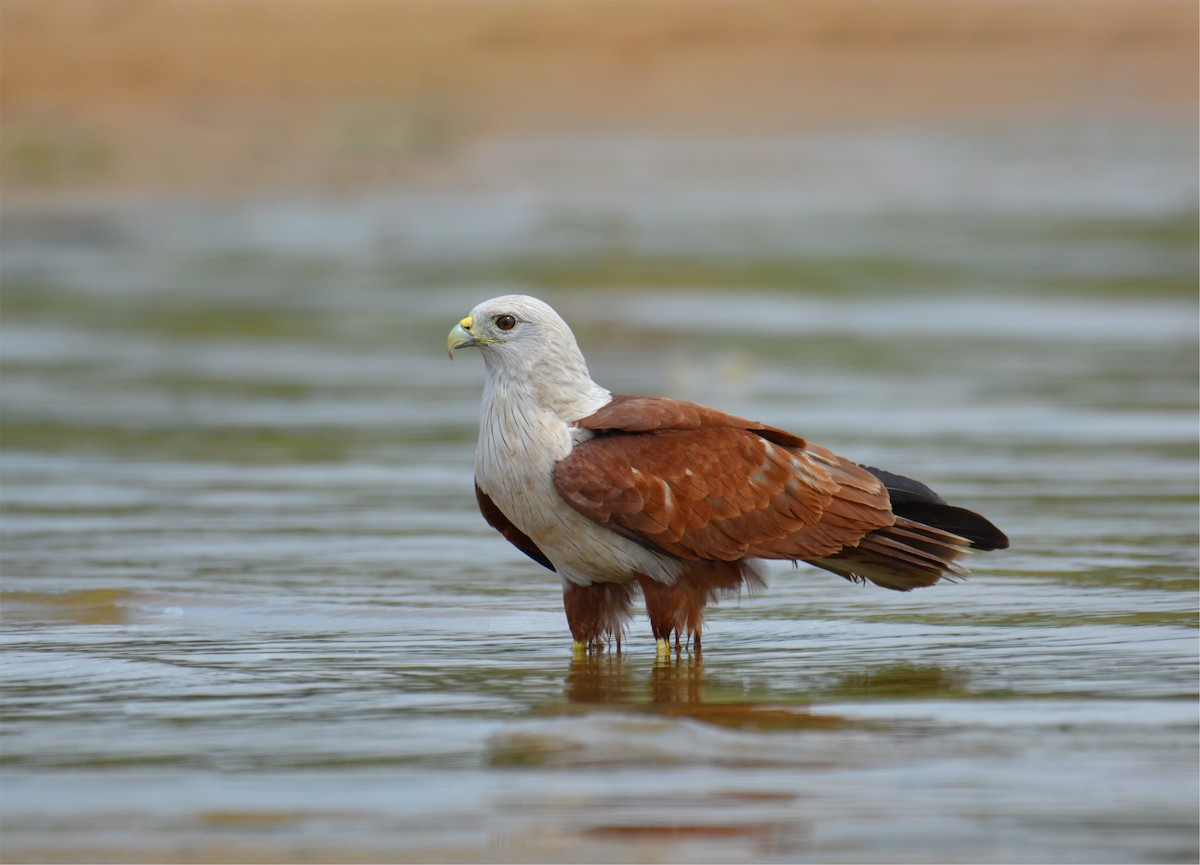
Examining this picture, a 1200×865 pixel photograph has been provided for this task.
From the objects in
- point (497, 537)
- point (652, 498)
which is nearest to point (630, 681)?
point (652, 498)

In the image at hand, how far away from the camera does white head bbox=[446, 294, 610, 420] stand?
712cm

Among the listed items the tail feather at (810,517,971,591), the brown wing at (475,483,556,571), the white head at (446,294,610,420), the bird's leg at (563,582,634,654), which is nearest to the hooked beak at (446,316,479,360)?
the white head at (446,294,610,420)

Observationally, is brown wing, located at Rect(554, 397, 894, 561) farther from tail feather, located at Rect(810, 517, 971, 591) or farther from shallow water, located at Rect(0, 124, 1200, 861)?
shallow water, located at Rect(0, 124, 1200, 861)

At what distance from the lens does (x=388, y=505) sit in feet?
32.8

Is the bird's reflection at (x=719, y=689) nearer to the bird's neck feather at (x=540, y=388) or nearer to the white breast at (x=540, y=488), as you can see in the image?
the white breast at (x=540, y=488)

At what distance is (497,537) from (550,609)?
1.35 m

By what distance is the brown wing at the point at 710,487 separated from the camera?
691 centimetres

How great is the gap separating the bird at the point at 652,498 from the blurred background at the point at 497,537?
0.87 feet

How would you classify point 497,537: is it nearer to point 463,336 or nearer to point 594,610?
point 594,610

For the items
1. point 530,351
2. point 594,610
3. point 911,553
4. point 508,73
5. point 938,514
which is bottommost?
point 594,610

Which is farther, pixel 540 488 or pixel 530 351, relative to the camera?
pixel 530 351

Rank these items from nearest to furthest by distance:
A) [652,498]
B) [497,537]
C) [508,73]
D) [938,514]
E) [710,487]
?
1. [652,498]
2. [710,487]
3. [938,514]
4. [497,537]
5. [508,73]

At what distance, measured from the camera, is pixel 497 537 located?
9.42m

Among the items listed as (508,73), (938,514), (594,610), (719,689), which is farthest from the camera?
(508,73)
